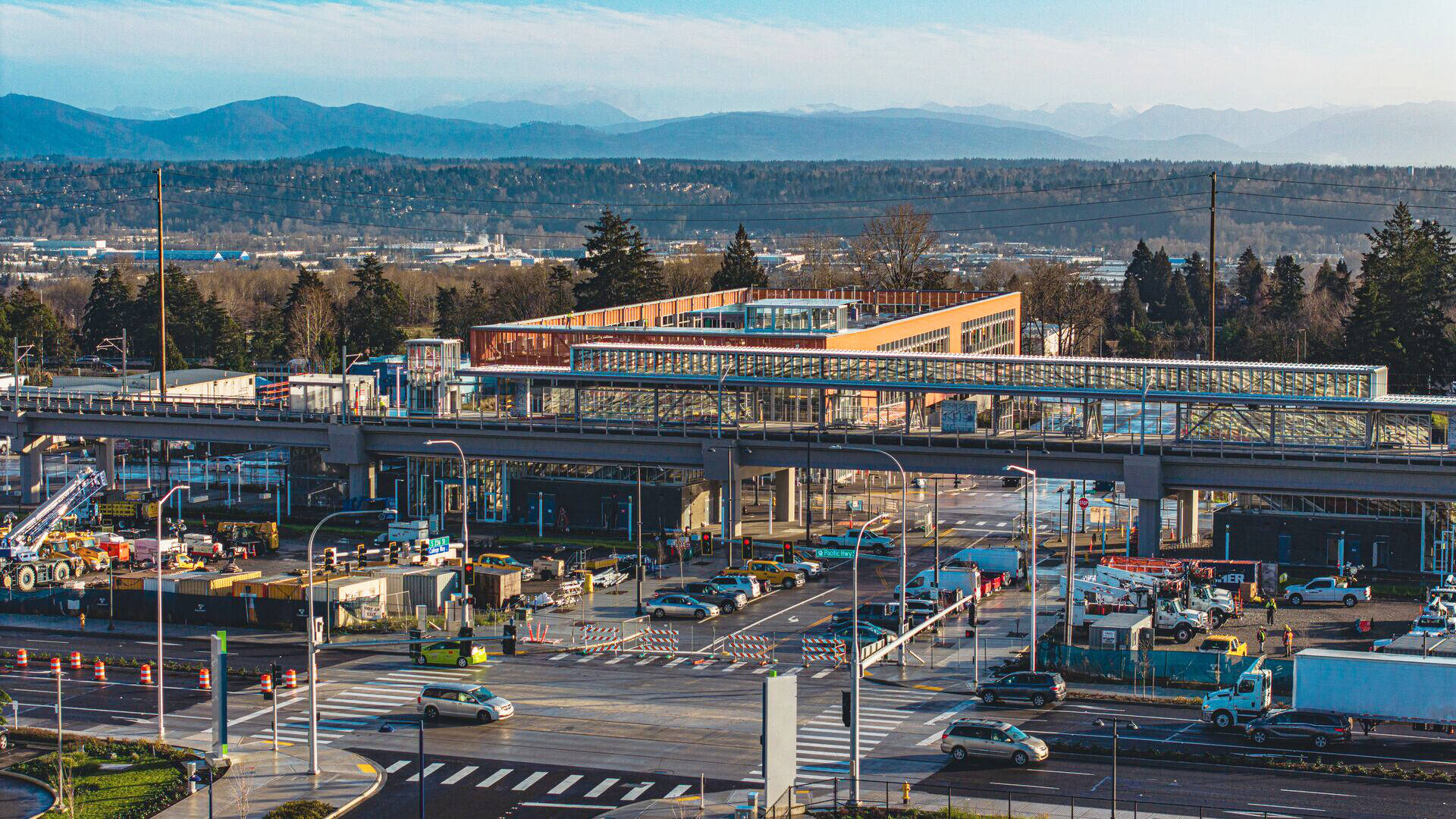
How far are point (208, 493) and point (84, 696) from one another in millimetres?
43530

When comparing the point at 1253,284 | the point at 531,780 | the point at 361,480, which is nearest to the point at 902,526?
the point at 531,780

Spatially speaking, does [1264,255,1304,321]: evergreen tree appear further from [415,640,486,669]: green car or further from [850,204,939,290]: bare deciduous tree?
[415,640,486,669]: green car

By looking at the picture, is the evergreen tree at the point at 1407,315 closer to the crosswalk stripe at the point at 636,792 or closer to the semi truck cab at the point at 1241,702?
the semi truck cab at the point at 1241,702

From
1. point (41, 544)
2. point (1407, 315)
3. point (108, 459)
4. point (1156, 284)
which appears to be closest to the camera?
point (41, 544)

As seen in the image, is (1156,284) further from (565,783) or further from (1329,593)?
(565,783)

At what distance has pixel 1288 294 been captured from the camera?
155m

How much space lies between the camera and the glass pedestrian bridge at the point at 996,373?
3118 inches

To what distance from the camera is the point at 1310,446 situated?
246 feet

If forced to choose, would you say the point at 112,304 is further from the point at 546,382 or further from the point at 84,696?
the point at 84,696

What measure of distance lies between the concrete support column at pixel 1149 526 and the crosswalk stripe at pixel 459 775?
1509 inches

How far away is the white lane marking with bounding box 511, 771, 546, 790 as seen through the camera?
43844 millimetres

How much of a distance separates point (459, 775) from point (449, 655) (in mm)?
12805

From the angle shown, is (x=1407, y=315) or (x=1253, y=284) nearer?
(x=1407, y=315)

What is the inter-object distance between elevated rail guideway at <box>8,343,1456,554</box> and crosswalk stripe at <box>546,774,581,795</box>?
31527mm
